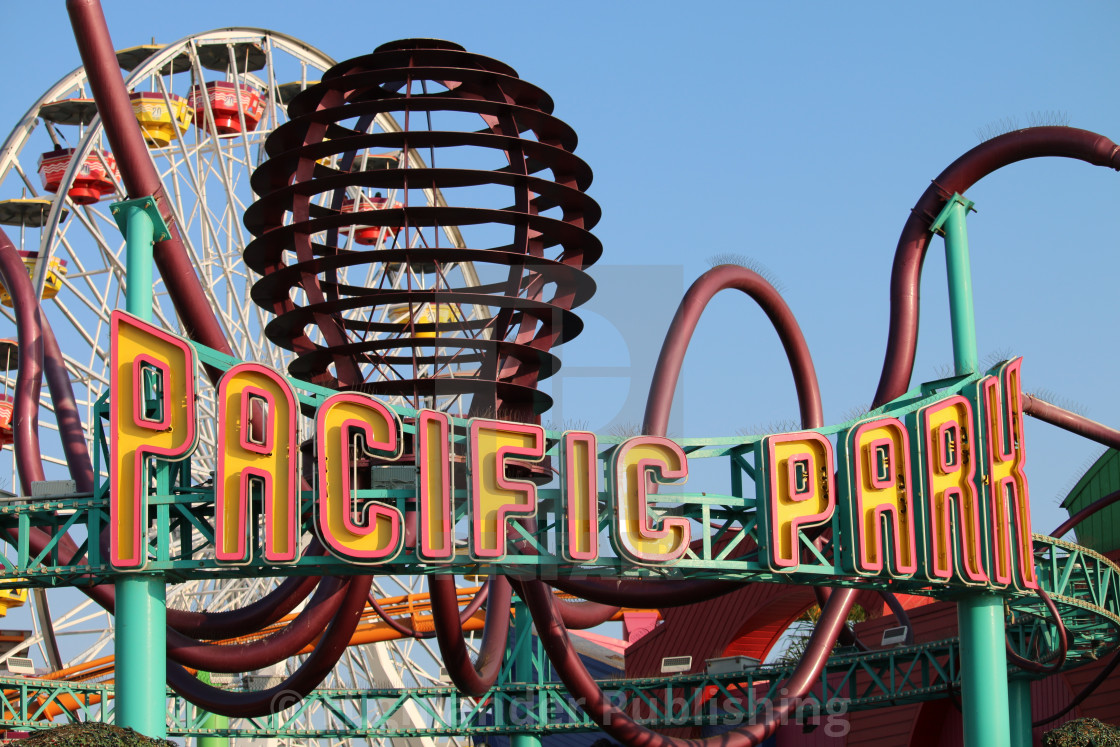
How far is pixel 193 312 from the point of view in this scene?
752 inches

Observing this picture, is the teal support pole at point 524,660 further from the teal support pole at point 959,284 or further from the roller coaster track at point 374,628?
the teal support pole at point 959,284

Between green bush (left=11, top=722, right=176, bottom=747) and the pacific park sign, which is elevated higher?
the pacific park sign

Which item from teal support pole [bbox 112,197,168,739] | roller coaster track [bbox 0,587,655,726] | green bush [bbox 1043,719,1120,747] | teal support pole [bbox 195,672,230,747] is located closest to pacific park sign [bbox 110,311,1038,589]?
teal support pole [bbox 112,197,168,739]

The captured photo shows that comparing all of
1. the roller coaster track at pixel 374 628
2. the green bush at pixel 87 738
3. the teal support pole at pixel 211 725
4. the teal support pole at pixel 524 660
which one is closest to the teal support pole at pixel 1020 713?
the teal support pole at pixel 524 660

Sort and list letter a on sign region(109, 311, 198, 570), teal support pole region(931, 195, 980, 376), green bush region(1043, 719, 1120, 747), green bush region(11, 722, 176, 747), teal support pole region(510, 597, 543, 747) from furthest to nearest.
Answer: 1. teal support pole region(510, 597, 543, 747)
2. teal support pole region(931, 195, 980, 376)
3. green bush region(1043, 719, 1120, 747)
4. letter a on sign region(109, 311, 198, 570)
5. green bush region(11, 722, 176, 747)

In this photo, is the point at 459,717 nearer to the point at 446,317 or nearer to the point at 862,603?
the point at 862,603

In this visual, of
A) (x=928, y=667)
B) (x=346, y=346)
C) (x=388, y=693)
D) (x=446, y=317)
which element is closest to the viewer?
(x=346, y=346)

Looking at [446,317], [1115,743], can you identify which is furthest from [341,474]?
[446,317]

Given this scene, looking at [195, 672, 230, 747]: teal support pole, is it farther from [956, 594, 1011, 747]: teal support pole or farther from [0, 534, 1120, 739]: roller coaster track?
[956, 594, 1011, 747]: teal support pole

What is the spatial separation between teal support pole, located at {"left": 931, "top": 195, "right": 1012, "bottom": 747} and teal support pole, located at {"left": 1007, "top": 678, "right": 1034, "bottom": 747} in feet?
14.4

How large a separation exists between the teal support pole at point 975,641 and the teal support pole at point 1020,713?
4.40 metres

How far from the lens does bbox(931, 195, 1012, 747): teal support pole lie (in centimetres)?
2005

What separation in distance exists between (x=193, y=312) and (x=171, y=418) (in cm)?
232

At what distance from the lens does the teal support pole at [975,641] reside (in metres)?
20.0
